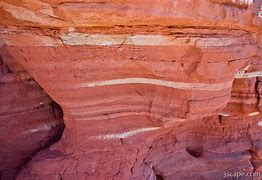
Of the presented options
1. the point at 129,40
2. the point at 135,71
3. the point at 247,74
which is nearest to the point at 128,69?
the point at 135,71

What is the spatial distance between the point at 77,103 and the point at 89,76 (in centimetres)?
31

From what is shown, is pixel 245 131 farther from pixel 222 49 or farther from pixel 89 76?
pixel 89 76

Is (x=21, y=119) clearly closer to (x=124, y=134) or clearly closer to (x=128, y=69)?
(x=124, y=134)

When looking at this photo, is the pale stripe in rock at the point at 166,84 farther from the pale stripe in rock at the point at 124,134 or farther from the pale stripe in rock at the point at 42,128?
the pale stripe in rock at the point at 42,128

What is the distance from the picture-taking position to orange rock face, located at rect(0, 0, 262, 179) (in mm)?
2303

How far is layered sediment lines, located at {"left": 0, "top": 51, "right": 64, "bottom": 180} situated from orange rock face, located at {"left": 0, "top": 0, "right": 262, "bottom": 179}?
286 mm

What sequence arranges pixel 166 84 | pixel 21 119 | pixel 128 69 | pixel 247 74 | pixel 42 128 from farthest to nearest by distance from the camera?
pixel 247 74
pixel 42 128
pixel 21 119
pixel 166 84
pixel 128 69

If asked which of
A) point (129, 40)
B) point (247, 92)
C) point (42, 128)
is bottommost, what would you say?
point (42, 128)

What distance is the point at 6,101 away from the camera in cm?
331

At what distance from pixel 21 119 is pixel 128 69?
1420 millimetres

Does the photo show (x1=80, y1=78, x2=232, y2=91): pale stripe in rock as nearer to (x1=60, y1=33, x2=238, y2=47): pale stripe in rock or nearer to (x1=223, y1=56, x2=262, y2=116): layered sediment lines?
(x1=60, y1=33, x2=238, y2=47): pale stripe in rock

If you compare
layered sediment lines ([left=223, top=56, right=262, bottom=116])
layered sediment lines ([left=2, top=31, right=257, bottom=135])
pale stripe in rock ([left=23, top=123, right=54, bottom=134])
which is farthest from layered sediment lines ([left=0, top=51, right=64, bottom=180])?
layered sediment lines ([left=223, top=56, right=262, bottom=116])

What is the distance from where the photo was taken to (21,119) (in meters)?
3.44

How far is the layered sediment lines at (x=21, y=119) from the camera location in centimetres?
329
